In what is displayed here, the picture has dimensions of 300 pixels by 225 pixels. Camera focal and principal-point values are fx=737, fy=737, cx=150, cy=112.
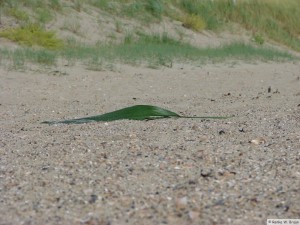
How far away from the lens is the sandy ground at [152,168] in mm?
4023

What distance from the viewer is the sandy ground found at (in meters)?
4.02

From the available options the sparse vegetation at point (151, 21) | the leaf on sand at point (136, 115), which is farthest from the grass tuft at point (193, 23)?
the leaf on sand at point (136, 115)

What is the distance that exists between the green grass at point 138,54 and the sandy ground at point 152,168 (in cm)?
395

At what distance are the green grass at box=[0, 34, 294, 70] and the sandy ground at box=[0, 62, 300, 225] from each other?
395 centimetres

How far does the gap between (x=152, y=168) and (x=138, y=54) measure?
37.3 ft

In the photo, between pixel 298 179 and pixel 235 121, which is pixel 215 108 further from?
pixel 298 179

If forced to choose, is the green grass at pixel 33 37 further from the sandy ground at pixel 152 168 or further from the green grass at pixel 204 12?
the sandy ground at pixel 152 168

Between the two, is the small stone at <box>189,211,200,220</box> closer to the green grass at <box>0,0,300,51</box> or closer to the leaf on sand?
the leaf on sand

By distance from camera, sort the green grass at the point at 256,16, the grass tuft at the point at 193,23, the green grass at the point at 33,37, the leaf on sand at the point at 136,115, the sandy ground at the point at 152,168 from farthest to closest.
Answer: the green grass at the point at 256,16 → the grass tuft at the point at 193,23 → the green grass at the point at 33,37 → the leaf on sand at the point at 136,115 → the sandy ground at the point at 152,168

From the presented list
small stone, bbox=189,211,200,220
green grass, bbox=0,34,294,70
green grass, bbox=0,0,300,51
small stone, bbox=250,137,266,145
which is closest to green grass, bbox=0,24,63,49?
green grass, bbox=0,34,294,70

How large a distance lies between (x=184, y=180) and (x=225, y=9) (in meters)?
23.4

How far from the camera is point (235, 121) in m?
7.50

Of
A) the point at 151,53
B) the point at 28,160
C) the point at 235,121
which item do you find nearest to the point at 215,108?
the point at 235,121

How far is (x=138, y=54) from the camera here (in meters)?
16.2
